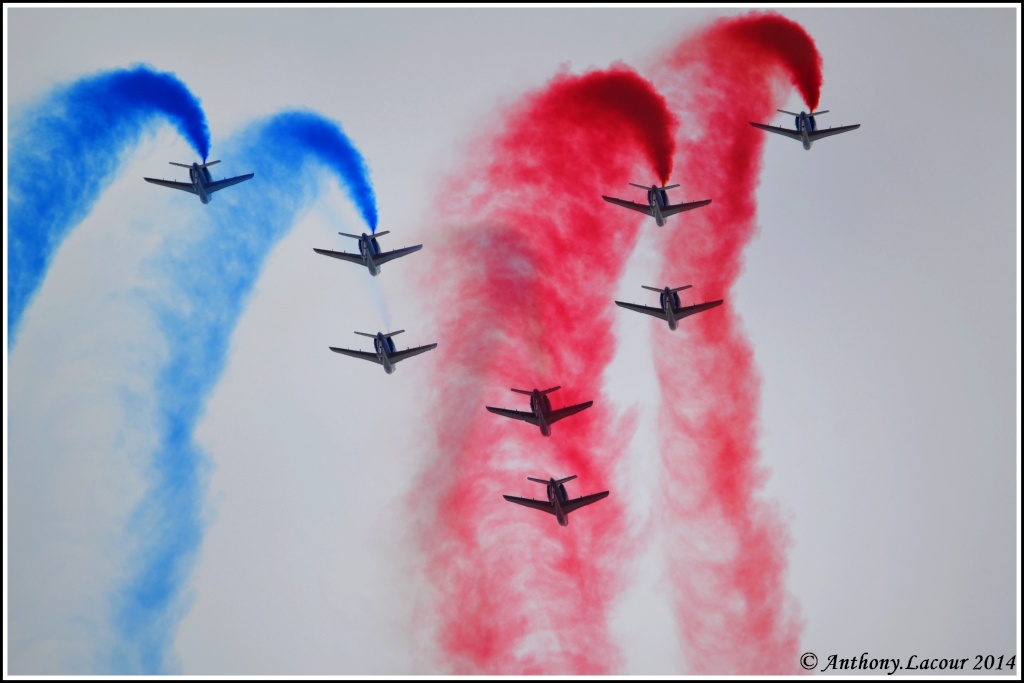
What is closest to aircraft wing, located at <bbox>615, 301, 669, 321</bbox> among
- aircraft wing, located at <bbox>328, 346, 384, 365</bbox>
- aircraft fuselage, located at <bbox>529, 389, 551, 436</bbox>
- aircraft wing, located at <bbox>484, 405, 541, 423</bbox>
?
aircraft fuselage, located at <bbox>529, 389, 551, 436</bbox>

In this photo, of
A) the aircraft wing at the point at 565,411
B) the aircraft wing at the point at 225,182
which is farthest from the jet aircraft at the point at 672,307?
A: the aircraft wing at the point at 225,182

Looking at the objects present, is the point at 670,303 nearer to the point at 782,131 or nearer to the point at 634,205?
the point at 634,205

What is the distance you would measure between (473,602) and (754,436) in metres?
14.4

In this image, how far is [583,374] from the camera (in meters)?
66.9

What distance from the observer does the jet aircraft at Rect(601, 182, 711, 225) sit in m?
65.4

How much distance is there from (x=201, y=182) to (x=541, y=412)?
1793cm

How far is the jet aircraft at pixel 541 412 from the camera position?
213ft

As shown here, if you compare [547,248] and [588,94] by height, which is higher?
[588,94]

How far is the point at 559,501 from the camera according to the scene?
6531cm

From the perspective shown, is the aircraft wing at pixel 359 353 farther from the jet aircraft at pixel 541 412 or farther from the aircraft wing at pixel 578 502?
the aircraft wing at pixel 578 502

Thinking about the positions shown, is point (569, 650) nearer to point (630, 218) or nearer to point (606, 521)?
point (606, 521)

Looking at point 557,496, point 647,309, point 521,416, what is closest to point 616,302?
point 647,309

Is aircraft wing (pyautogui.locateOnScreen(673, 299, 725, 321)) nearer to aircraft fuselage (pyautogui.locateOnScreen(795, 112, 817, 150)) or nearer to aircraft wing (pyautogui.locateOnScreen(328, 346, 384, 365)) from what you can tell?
aircraft fuselage (pyautogui.locateOnScreen(795, 112, 817, 150))

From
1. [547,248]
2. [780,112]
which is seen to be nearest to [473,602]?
[547,248]
